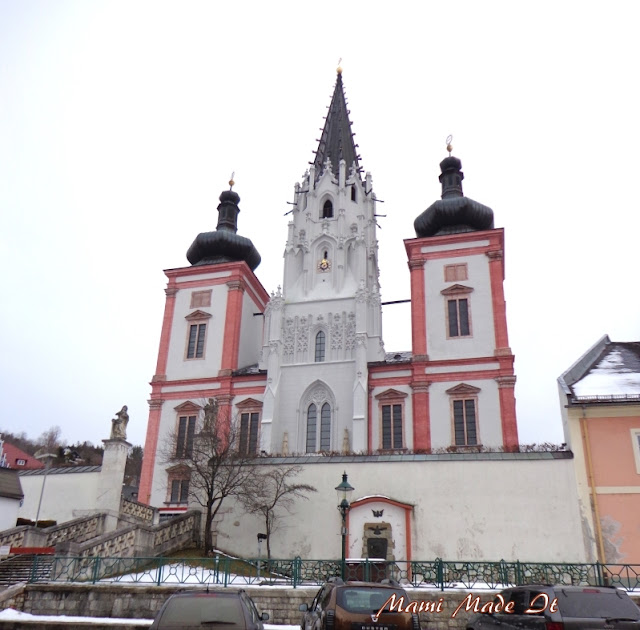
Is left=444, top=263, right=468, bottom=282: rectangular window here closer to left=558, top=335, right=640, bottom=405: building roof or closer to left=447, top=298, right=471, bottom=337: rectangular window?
left=447, top=298, right=471, bottom=337: rectangular window

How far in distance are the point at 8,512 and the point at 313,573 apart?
13435 millimetres

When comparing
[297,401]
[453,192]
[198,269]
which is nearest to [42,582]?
[297,401]

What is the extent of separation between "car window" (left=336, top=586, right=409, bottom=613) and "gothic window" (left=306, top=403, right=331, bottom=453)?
26.1m

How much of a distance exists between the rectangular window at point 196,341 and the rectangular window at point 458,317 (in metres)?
16.2

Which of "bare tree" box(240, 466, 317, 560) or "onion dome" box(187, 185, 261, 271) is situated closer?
"bare tree" box(240, 466, 317, 560)

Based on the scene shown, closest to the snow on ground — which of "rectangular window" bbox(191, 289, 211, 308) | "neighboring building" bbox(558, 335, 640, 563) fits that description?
"neighboring building" bbox(558, 335, 640, 563)

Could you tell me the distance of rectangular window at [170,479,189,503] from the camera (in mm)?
35781

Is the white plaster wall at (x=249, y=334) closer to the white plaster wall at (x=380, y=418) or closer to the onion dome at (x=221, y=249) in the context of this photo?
the onion dome at (x=221, y=249)

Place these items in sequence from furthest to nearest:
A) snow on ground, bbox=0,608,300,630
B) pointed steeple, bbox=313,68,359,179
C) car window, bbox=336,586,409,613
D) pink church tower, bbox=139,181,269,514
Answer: pointed steeple, bbox=313,68,359,179
pink church tower, bbox=139,181,269,514
snow on ground, bbox=0,608,300,630
car window, bbox=336,586,409,613

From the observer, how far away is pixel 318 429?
37031mm

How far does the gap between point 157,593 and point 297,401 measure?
74.3ft

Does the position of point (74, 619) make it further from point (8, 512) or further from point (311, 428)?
point (311, 428)

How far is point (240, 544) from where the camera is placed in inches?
941

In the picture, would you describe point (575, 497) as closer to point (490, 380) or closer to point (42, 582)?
point (490, 380)
